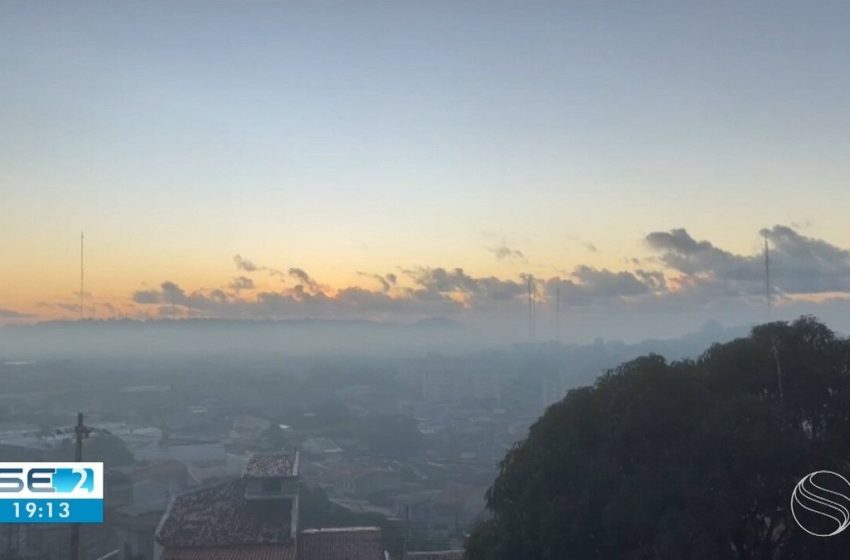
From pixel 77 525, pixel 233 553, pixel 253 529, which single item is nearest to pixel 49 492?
pixel 77 525

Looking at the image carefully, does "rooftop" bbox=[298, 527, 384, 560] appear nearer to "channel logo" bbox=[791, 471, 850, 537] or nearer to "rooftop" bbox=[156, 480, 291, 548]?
"rooftop" bbox=[156, 480, 291, 548]

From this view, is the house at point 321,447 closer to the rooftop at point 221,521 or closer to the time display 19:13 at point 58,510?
the rooftop at point 221,521

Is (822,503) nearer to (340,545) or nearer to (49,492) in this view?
(49,492)

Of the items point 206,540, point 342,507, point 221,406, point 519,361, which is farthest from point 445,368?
point 206,540

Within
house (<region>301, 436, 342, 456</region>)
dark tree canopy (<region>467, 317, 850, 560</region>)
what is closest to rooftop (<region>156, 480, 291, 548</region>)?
dark tree canopy (<region>467, 317, 850, 560</region>)

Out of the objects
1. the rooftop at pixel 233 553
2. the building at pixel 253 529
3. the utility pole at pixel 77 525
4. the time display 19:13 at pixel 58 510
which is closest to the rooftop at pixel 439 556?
the building at pixel 253 529

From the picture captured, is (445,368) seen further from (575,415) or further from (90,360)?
(575,415)

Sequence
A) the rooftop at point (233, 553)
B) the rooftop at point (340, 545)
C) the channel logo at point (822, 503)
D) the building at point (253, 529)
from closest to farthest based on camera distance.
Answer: the channel logo at point (822, 503)
the rooftop at point (233, 553)
the building at point (253, 529)
the rooftop at point (340, 545)
